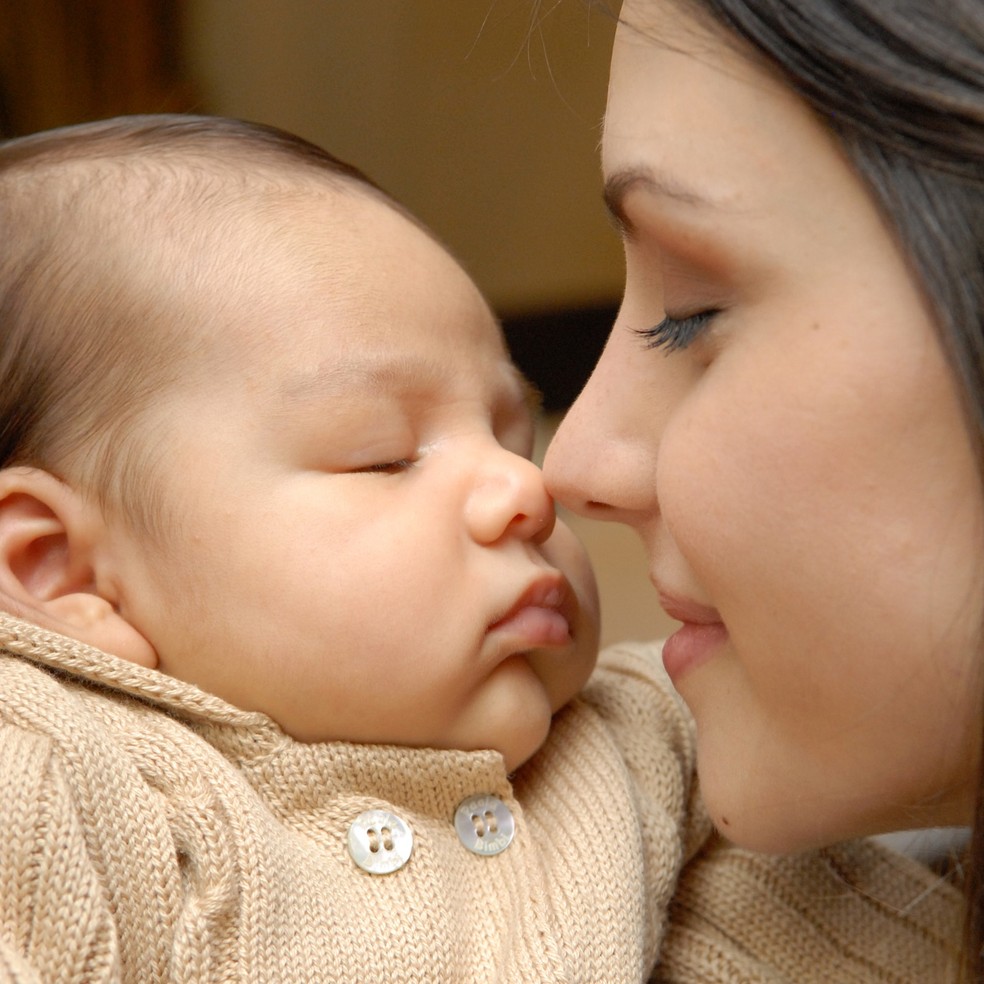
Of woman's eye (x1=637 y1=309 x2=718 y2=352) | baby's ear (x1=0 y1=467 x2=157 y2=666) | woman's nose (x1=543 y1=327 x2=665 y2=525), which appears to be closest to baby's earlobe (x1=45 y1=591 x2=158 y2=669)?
baby's ear (x1=0 y1=467 x2=157 y2=666)

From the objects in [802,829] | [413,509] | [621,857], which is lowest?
[621,857]

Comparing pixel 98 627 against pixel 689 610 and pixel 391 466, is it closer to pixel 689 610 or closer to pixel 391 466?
pixel 391 466

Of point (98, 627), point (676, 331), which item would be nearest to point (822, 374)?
point (676, 331)

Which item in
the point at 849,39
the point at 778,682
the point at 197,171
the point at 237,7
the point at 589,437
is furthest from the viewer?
the point at 237,7

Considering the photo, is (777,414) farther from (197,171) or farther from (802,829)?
(197,171)

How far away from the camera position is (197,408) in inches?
36.9

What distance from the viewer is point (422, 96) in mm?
2117

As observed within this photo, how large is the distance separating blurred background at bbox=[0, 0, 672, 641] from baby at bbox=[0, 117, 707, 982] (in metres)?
0.95

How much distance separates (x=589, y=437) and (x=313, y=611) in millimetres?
244

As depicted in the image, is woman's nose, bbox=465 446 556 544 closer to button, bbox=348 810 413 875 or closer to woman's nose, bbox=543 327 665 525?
woman's nose, bbox=543 327 665 525

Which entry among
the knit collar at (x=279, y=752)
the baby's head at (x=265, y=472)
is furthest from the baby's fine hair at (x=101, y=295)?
the knit collar at (x=279, y=752)

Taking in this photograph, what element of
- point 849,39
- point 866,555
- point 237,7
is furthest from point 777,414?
point 237,7

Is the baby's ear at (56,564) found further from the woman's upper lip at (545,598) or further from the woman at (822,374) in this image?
the woman at (822,374)

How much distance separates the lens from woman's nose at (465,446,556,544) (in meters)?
0.93
